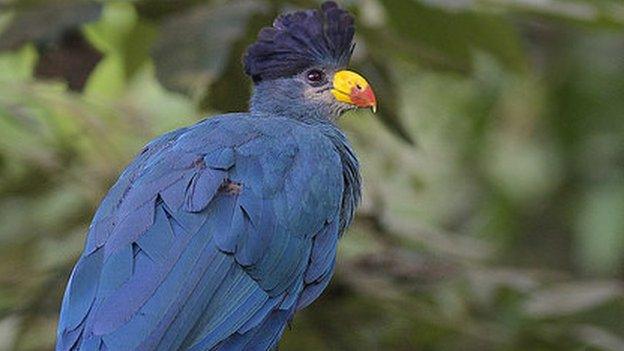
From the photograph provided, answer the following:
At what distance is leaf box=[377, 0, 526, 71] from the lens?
410 centimetres

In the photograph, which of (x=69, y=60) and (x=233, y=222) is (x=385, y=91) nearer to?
(x=69, y=60)

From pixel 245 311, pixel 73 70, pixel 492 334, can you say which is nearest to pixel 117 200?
pixel 245 311

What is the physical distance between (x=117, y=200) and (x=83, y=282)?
23cm

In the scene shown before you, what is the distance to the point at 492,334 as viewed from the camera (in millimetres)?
4438

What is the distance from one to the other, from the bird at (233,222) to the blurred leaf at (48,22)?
49 cm

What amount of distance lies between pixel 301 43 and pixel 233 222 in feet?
1.98

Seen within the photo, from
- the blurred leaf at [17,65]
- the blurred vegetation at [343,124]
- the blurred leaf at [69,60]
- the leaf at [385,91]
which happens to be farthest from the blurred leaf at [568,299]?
the blurred leaf at [17,65]

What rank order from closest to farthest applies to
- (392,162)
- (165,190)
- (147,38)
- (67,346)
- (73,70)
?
(67,346) < (165,190) < (73,70) < (147,38) < (392,162)

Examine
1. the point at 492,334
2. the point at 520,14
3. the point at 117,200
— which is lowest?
the point at 492,334

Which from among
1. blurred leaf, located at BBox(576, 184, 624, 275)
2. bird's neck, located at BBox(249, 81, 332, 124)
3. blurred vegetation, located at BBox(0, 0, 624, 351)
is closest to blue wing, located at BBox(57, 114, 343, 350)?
bird's neck, located at BBox(249, 81, 332, 124)

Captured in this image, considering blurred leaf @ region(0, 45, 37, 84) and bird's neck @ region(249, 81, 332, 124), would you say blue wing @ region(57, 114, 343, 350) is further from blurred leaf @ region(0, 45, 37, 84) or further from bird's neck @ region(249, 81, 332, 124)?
blurred leaf @ region(0, 45, 37, 84)

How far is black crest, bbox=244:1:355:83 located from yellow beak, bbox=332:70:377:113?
0.03 meters

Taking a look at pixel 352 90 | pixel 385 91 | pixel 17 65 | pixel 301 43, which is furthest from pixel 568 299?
pixel 17 65

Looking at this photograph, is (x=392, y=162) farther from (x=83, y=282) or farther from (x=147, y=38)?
(x=83, y=282)
